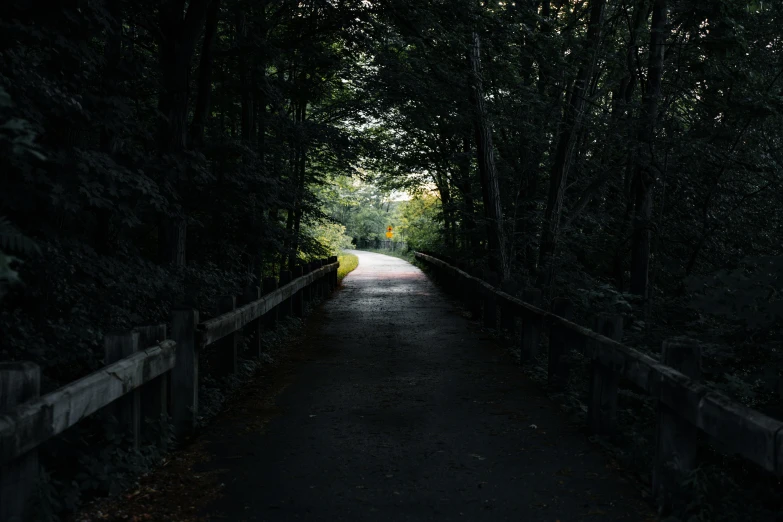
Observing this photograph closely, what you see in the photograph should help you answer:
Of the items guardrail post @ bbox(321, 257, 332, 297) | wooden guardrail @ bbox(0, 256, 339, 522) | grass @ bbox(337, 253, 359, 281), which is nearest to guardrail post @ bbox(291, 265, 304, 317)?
guardrail post @ bbox(321, 257, 332, 297)

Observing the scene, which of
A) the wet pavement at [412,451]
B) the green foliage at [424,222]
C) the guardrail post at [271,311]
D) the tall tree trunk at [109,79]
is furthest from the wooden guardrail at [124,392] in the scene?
the green foliage at [424,222]

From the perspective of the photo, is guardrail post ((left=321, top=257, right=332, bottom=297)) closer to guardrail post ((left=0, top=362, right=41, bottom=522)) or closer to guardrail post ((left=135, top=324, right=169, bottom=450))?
guardrail post ((left=135, top=324, right=169, bottom=450))

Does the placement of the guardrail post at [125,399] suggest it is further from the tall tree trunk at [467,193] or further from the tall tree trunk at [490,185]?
the tall tree trunk at [467,193]

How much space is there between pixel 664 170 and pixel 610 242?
3.94 m

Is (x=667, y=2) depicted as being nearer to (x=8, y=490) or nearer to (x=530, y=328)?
(x=530, y=328)

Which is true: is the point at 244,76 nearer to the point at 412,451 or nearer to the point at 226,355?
the point at 226,355

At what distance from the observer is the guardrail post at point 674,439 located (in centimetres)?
414

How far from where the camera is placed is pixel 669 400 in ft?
13.9

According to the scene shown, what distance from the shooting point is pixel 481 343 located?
1083 cm

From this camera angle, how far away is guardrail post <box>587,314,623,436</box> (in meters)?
5.64

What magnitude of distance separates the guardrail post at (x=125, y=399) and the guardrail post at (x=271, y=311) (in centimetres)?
504

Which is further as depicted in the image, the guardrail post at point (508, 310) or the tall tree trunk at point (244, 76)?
the tall tree trunk at point (244, 76)

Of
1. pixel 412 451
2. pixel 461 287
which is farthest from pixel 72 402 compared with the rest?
pixel 461 287

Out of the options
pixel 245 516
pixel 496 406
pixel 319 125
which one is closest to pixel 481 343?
pixel 496 406
